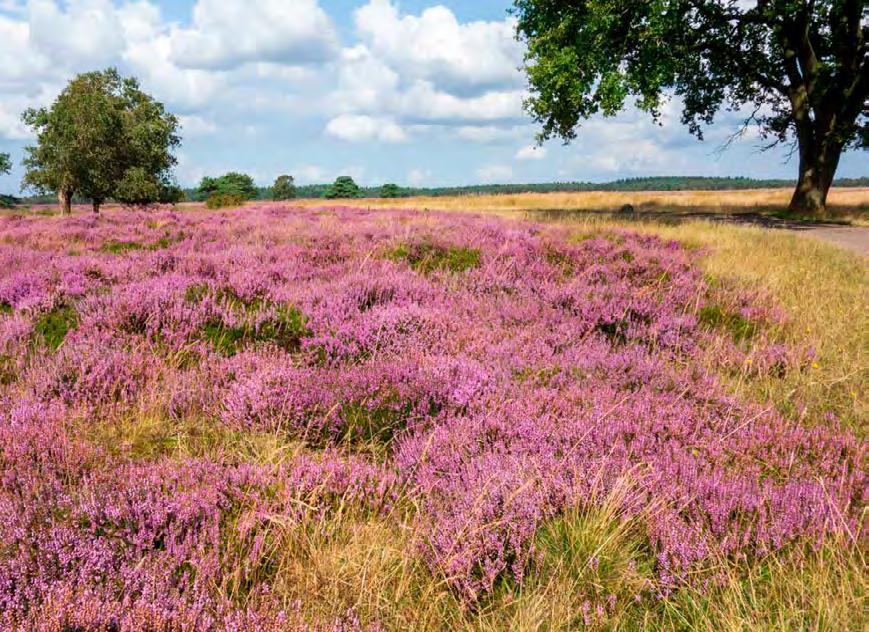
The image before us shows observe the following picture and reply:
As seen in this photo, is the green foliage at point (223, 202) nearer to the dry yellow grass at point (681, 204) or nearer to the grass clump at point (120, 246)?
the dry yellow grass at point (681, 204)

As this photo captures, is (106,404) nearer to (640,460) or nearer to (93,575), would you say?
(93,575)

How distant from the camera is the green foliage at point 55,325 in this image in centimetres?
424

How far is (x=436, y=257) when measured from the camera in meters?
7.91

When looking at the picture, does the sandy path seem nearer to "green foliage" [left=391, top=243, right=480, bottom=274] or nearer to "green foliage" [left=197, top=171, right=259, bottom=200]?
"green foliage" [left=391, top=243, right=480, bottom=274]

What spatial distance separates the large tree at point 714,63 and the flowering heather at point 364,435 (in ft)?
41.8

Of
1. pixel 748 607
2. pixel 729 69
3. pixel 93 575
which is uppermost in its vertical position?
pixel 729 69

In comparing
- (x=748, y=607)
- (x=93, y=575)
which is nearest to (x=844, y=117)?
(x=748, y=607)

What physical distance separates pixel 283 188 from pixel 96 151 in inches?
4899

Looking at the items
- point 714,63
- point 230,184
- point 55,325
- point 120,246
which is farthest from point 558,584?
point 230,184

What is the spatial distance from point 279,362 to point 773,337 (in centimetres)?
465

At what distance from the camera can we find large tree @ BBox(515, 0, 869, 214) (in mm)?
15891

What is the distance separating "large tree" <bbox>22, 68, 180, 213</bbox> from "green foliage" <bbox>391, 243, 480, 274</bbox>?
29.1 m

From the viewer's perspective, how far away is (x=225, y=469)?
236 centimetres

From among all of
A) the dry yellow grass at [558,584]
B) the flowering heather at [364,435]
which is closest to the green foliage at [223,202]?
the flowering heather at [364,435]
